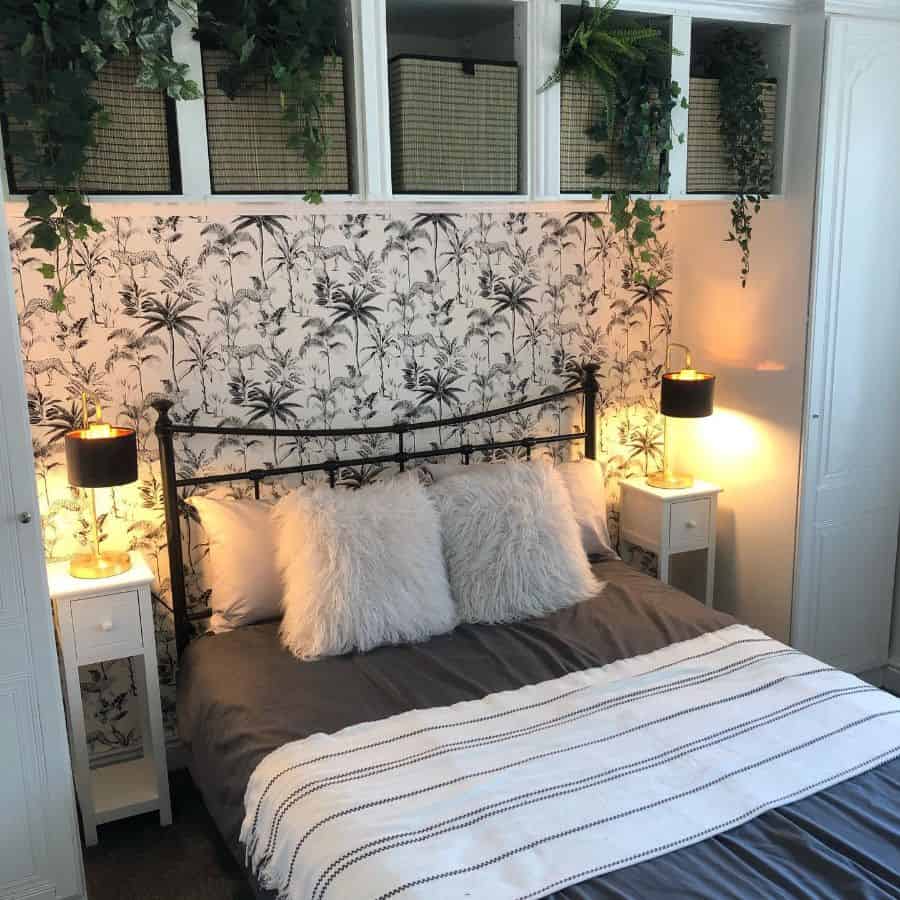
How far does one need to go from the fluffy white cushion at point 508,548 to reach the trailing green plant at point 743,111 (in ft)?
3.93

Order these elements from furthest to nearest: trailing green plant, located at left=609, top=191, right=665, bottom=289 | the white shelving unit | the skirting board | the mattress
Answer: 1. the skirting board
2. trailing green plant, located at left=609, top=191, right=665, bottom=289
3. the white shelving unit
4. the mattress

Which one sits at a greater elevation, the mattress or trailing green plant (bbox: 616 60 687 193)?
trailing green plant (bbox: 616 60 687 193)

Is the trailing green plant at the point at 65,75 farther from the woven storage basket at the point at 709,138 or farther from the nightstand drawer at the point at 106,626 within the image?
the woven storage basket at the point at 709,138

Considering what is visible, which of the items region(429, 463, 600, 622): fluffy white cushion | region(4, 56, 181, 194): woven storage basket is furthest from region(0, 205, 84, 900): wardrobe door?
region(429, 463, 600, 622): fluffy white cushion

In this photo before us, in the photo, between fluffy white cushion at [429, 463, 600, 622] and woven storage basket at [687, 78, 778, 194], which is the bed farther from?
woven storage basket at [687, 78, 778, 194]

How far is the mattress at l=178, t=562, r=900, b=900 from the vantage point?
1.71m

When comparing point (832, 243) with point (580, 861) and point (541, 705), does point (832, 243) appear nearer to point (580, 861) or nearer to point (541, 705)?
point (541, 705)

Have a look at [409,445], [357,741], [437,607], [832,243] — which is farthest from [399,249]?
[357,741]

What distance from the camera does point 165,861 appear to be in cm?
263

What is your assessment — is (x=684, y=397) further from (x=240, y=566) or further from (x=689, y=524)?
(x=240, y=566)

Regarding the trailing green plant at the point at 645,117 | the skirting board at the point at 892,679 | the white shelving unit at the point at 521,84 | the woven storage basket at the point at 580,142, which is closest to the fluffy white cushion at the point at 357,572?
the white shelving unit at the point at 521,84

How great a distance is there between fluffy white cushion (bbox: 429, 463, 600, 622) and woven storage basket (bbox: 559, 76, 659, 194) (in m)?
0.93

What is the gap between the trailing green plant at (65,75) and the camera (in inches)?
79.7

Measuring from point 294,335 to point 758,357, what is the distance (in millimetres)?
1608
